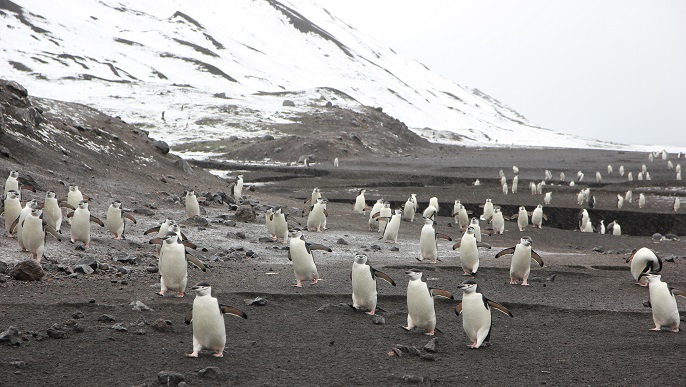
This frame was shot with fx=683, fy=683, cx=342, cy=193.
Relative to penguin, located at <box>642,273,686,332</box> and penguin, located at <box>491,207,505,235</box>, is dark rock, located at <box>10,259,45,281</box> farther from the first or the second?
penguin, located at <box>491,207,505,235</box>

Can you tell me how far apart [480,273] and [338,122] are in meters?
52.0

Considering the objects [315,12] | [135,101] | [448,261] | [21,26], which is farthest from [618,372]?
[315,12]

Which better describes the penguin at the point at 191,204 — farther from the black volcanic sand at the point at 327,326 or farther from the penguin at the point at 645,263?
the penguin at the point at 645,263

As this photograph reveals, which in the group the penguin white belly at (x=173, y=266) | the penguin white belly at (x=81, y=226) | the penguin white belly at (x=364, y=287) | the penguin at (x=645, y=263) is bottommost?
the penguin white belly at (x=81, y=226)

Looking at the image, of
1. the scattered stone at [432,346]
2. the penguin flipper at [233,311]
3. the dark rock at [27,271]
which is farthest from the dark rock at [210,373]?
the dark rock at [27,271]

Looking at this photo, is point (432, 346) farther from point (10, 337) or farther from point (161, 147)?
point (161, 147)

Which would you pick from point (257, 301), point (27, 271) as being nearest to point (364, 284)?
point (257, 301)

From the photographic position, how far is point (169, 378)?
622cm

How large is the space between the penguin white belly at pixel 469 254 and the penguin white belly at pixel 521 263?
0.69m

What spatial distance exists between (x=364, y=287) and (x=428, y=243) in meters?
4.32

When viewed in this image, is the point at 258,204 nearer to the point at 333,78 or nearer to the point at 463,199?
the point at 463,199

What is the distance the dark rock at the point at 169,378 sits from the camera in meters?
6.22

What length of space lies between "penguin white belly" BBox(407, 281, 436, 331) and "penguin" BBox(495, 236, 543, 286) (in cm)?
343

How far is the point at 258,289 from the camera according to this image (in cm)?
994
